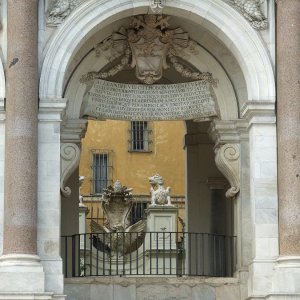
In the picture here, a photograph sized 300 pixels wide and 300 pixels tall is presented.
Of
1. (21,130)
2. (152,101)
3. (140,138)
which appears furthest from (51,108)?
(140,138)

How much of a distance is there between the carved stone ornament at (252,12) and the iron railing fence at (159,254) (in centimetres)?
504

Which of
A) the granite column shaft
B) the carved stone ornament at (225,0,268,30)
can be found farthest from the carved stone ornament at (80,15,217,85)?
the granite column shaft

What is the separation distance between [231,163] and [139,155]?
72.6 feet

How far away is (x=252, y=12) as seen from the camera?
27281 millimetres

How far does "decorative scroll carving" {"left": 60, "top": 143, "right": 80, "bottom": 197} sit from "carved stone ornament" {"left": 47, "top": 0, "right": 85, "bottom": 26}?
8.84 feet

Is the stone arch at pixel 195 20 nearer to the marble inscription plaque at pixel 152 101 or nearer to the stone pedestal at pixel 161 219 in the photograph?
the marble inscription plaque at pixel 152 101

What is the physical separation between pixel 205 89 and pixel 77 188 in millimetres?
4564

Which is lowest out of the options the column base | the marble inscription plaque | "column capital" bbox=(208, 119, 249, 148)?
the column base

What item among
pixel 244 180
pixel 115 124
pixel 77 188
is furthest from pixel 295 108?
pixel 115 124

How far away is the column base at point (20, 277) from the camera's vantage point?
25.1 meters

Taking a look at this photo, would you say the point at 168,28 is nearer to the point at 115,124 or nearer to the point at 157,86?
the point at 157,86

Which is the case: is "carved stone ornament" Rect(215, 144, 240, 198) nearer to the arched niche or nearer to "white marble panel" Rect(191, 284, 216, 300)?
the arched niche

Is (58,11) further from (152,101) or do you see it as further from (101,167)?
(101,167)

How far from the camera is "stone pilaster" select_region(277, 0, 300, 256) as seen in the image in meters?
26.0
